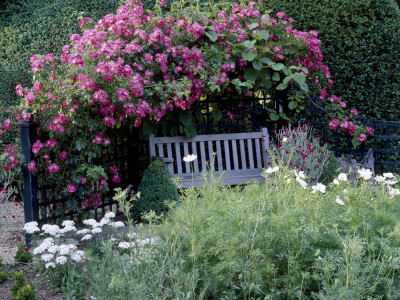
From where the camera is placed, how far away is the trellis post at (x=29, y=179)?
424 cm

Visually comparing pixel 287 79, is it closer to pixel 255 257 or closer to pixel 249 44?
pixel 249 44

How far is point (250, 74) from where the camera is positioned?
5.82m

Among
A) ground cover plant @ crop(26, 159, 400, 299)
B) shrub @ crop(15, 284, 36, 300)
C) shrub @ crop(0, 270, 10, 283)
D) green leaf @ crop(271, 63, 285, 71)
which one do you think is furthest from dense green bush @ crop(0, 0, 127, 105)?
shrub @ crop(15, 284, 36, 300)

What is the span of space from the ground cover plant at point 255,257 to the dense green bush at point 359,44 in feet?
12.9

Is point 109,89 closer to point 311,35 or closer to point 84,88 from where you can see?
point 84,88

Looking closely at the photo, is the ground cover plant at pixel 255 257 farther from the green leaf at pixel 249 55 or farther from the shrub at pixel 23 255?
the green leaf at pixel 249 55

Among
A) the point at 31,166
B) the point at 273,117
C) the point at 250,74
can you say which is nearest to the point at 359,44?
the point at 273,117

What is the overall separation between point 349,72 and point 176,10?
2780 mm

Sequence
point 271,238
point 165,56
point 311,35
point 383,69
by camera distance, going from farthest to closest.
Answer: point 383,69 → point 311,35 → point 165,56 → point 271,238

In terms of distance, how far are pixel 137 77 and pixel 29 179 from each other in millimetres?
1377

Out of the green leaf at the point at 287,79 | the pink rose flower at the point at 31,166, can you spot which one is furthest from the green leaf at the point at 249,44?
the pink rose flower at the point at 31,166

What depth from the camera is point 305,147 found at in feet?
18.5

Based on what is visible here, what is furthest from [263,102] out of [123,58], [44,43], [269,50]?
[44,43]

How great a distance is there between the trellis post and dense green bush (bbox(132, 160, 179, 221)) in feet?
3.58
